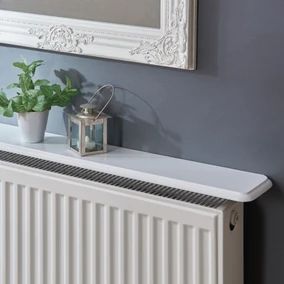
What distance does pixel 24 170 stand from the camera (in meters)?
2.07

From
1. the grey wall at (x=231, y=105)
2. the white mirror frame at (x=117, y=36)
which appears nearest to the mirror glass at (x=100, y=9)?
the white mirror frame at (x=117, y=36)

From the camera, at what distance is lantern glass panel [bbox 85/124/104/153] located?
2.02 meters

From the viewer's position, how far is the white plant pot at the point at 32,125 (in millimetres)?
2088

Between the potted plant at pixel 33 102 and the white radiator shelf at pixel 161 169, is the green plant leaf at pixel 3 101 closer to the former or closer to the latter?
the potted plant at pixel 33 102

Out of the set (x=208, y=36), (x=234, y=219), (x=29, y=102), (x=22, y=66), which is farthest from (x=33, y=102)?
(x=234, y=219)

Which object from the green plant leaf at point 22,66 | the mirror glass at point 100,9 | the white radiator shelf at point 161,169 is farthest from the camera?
the green plant leaf at point 22,66

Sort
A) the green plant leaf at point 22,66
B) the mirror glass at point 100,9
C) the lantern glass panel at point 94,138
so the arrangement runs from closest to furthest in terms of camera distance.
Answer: the mirror glass at point 100,9 → the lantern glass panel at point 94,138 → the green plant leaf at point 22,66

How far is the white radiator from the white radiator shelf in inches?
1.4

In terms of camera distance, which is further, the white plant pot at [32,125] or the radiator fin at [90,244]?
the white plant pot at [32,125]

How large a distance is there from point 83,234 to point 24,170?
231 mm

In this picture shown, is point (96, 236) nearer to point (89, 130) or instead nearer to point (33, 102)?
point (89, 130)

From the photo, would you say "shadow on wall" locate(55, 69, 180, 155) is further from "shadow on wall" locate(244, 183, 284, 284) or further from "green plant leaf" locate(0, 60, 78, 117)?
"shadow on wall" locate(244, 183, 284, 284)

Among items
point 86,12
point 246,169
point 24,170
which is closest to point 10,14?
point 86,12

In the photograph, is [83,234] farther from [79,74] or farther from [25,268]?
[79,74]
